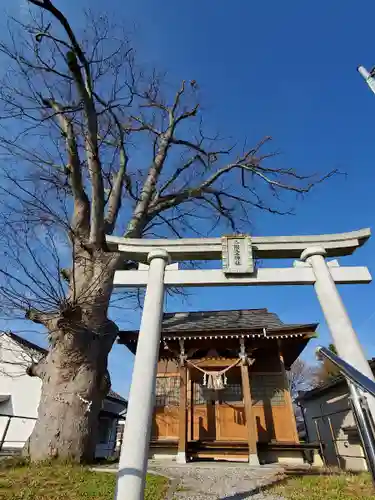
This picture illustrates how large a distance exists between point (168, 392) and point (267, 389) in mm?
3599

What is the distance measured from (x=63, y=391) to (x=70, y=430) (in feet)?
2.14

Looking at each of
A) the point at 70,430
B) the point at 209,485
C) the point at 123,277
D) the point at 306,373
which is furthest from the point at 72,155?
the point at 306,373

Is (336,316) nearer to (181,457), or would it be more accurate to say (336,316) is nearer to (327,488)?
(327,488)

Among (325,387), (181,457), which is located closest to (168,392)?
(181,457)

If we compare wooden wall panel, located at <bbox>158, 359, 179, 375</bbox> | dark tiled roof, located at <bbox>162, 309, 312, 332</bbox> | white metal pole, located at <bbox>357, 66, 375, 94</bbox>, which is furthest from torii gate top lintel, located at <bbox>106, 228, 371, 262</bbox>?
white metal pole, located at <bbox>357, 66, 375, 94</bbox>

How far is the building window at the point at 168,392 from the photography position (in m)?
10.5

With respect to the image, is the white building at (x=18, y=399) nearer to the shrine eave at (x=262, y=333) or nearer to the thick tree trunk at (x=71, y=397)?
the shrine eave at (x=262, y=333)

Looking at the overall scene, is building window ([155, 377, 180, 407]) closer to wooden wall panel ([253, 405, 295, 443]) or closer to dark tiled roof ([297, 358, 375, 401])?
wooden wall panel ([253, 405, 295, 443])

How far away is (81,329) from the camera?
561 cm

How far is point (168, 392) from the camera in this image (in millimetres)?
10703

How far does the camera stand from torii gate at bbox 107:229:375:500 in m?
3.53

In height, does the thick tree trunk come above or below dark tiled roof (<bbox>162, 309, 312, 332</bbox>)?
below

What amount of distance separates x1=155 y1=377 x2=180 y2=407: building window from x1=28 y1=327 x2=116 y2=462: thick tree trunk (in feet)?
17.4

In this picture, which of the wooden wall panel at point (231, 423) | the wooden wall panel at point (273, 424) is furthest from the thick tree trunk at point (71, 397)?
the wooden wall panel at point (273, 424)
